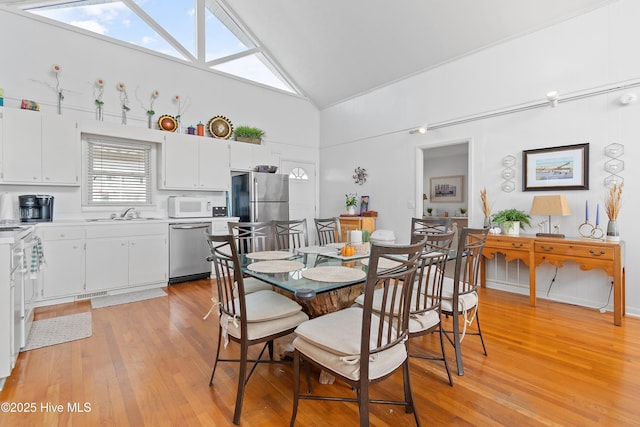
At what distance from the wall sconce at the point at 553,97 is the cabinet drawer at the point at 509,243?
5.38 feet

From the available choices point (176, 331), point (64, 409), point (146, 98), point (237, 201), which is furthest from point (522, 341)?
point (146, 98)

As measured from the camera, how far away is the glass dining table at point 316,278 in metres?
1.60

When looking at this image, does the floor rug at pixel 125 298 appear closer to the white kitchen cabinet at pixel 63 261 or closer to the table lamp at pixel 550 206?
the white kitchen cabinet at pixel 63 261

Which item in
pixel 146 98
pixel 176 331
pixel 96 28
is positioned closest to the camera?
pixel 176 331

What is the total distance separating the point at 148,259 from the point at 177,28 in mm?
3716

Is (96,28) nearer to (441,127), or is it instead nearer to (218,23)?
(218,23)

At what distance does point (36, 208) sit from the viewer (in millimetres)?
3486

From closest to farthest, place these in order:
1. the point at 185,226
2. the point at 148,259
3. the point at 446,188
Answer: the point at 148,259 < the point at 185,226 < the point at 446,188

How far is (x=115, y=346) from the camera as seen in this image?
2434 mm

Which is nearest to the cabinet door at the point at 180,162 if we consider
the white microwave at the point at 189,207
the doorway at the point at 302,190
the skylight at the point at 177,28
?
the white microwave at the point at 189,207

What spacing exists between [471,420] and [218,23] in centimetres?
632

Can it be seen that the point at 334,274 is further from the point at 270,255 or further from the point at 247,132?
the point at 247,132

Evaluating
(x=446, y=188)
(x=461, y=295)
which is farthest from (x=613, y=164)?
(x=446, y=188)

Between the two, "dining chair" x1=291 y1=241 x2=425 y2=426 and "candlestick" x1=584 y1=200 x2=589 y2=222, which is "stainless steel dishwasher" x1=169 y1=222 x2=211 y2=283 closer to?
"dining chair" x1=291 y1=241 x2=425 y2=426
